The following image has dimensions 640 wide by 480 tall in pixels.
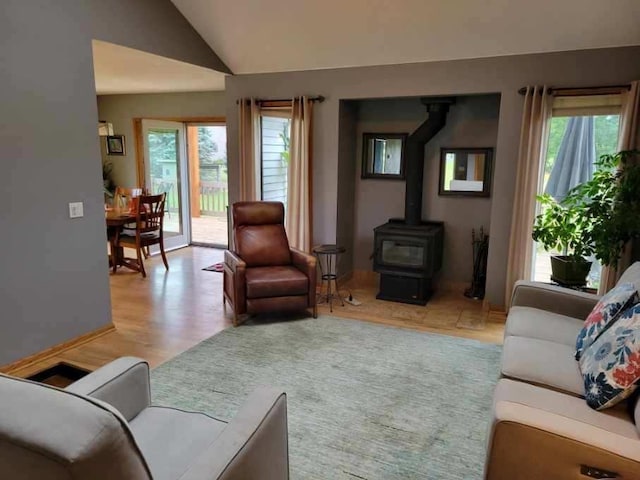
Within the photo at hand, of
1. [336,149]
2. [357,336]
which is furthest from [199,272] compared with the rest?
[357,336]

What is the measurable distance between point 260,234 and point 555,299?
2.68 m

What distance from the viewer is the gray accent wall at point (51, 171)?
9.95ft

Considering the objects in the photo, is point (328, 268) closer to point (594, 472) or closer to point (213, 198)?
point (594, 472)

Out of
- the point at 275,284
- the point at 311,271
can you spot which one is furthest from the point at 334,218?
the point at 275,284

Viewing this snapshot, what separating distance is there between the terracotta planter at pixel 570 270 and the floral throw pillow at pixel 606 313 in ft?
4.85

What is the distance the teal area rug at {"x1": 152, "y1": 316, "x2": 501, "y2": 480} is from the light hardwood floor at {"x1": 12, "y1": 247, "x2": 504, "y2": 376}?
0.25 meters

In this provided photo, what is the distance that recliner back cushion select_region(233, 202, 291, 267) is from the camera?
4.48 metres

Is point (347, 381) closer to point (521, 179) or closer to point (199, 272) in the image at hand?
point (521, 179)

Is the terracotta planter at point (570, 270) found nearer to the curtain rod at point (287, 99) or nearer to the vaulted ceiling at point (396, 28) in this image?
the vaulted ceiling at point (396, 28)

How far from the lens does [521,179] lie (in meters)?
4.12

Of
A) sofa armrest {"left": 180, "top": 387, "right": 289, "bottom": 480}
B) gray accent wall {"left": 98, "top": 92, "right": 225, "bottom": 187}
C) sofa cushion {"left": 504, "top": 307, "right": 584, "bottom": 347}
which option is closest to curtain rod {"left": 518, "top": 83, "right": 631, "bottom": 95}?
sofa cushion {"left": 504, "top": 307, "right": 584, "bottom": 347}

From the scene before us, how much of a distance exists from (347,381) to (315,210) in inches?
96.8

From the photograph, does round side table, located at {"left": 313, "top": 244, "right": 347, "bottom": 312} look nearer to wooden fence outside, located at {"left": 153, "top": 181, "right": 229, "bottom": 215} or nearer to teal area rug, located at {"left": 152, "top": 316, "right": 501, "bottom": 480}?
teal area rug, located at {"left": 152, "top": 316, "right": 501, "bottom": 480}

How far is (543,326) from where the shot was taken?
8.82ft
